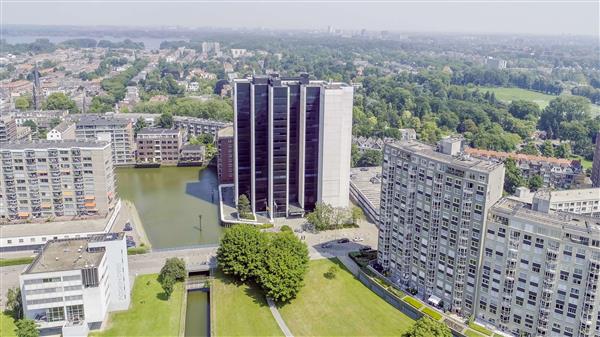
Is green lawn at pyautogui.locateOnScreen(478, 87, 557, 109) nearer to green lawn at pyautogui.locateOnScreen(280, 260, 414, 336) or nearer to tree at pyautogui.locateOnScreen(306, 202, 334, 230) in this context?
tree at pyautogui.locateOnScreen(306, 202, 334, 230)

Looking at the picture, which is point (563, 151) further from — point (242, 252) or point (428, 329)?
point (242, 252)

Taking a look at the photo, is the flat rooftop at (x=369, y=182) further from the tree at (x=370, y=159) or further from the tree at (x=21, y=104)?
the tree at (x=21, y=104)

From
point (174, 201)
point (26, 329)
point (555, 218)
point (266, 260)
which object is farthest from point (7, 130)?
point (555, 218)

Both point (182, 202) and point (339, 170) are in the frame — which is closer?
point (339, 170)

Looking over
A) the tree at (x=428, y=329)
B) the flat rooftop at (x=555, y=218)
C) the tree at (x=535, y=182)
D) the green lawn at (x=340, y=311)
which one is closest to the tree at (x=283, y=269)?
the green lawn at (x=340, y=311)

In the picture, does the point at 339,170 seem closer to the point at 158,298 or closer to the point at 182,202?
the point at 182,202

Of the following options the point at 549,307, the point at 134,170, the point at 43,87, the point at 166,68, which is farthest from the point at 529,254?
the point at 166,68
